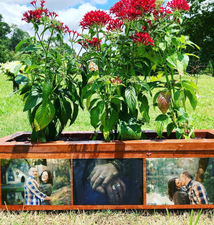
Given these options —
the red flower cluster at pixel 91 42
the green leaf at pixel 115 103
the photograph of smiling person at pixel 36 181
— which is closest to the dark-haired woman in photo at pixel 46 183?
the photograph of smiling person at pixel 36 181

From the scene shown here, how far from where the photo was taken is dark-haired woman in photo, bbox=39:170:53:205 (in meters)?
1.44

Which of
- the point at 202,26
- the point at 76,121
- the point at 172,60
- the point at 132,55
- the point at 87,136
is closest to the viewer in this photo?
the point at 172,60

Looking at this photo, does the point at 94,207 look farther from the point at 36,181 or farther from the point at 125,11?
the point at 125,11

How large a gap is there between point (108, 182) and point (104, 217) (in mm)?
182

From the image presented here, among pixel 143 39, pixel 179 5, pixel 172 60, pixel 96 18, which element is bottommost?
pixel 172 60

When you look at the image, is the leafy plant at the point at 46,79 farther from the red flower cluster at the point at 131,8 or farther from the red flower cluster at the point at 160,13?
the red flower cluster at the point at 160,13

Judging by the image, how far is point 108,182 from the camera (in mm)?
1426

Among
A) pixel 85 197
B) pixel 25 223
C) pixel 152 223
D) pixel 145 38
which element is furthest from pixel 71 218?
pixel 145 38

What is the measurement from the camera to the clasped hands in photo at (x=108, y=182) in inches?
55.7

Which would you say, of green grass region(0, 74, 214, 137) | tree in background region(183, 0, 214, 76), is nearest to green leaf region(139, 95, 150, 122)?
green grass region(0, 74, 214, 137)

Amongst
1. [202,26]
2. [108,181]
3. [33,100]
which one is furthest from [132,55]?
[202,26]

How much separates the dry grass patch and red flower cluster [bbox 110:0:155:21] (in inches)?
39.9

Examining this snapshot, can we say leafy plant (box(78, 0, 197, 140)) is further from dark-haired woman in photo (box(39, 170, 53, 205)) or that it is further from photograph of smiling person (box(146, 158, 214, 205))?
dark-haired woman in photo (box(39, 170, 53, 205))

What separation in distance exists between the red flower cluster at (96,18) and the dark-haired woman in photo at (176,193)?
3.01ft
